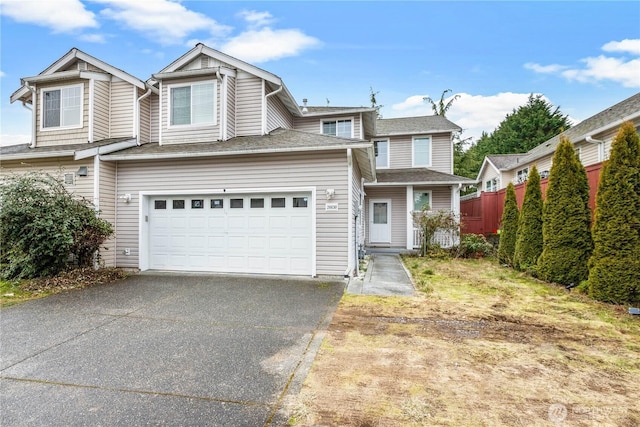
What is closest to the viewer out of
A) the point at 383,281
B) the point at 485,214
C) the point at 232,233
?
the point at 383,281

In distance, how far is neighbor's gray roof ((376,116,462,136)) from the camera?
13.9 m

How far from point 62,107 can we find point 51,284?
5978 millimetres

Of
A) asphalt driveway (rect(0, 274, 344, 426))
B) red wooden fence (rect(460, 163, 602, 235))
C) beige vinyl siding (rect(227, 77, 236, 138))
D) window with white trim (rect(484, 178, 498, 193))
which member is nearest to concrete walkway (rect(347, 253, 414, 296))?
asphalt driveway (rect(0, 274, 344, 426))

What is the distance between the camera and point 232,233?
7875 mm

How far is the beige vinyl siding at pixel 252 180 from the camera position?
7250mm

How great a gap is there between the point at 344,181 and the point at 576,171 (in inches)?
195

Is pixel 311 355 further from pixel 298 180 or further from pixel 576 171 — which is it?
pixel 576 171

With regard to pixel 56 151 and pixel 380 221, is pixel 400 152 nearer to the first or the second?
pixel 380 221

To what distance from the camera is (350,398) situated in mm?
2502

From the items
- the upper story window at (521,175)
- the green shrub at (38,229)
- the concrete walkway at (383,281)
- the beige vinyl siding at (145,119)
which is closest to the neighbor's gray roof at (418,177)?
the concrete walkway at (383,281)

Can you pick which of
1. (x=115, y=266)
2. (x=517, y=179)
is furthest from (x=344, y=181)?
(x=517, y=179)

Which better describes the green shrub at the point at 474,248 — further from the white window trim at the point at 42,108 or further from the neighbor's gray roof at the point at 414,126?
the white window trim at the point at 42,108

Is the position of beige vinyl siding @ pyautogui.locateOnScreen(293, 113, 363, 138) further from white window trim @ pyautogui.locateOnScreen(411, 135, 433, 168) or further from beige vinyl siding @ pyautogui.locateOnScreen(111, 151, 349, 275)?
beige vinyl siding @ pyautogui.locateOnScreen(111, 151, 349, 275)

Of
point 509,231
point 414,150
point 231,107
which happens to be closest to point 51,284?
point 231,107
